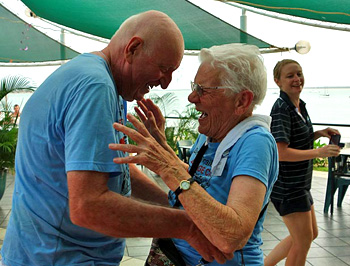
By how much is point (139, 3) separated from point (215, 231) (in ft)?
19.8

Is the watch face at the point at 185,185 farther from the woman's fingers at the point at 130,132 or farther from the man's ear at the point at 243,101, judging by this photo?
the man's ear at the point at 243,101

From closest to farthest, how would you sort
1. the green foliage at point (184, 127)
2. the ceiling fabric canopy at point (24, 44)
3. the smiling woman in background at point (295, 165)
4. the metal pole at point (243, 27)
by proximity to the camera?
the smiling woman in background at point (295, 165) → the metal pole at point (243, 27) → the ceiling fabric canopy at point (24, 44) → the green foliage at point (184, 127)

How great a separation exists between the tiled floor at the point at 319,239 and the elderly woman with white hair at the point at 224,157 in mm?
2846

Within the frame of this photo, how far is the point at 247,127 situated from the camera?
1.71 m

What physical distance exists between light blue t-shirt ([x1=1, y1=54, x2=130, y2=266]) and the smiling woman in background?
1.98 metres

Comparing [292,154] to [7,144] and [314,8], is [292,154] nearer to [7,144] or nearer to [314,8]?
[314,8]

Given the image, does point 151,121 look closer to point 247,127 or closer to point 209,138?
point 209,138

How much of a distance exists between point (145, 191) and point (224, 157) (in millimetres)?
468

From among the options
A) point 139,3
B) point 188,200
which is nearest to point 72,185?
point 188,200

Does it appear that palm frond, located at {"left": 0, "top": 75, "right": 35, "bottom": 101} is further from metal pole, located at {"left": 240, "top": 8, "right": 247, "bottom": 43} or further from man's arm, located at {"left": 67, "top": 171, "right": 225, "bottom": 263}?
man's arm, located at {"left": 67, "top": 171, "right": 225, "bottom": 263}

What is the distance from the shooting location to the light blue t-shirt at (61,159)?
1268mm

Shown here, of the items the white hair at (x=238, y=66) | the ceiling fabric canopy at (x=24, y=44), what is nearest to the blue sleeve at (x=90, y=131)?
the white hair at (x=238, y=66)

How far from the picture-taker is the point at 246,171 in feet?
5.01

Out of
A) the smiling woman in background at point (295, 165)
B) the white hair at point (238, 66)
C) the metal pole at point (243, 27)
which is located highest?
the metal pole at point (243, 27)
